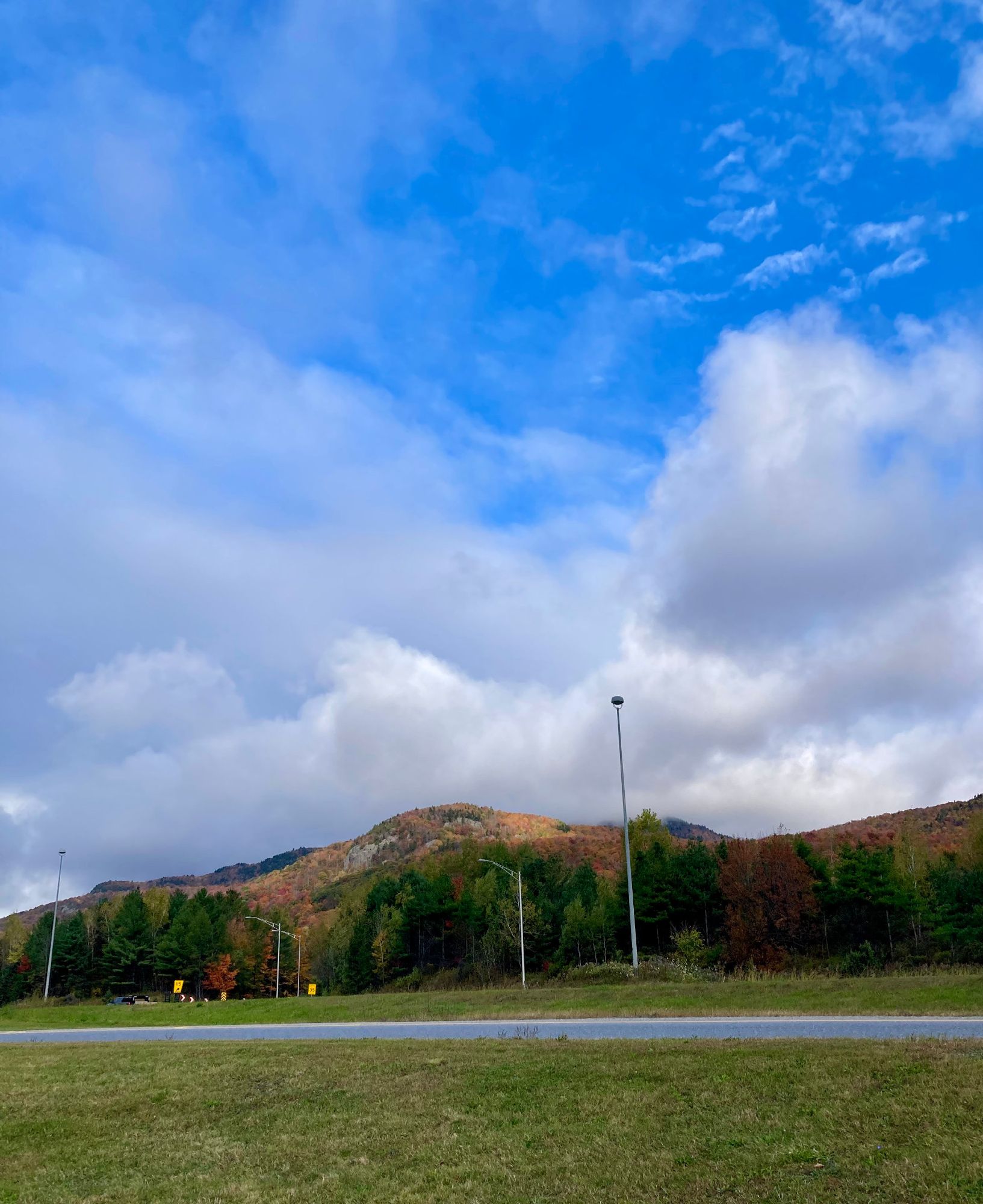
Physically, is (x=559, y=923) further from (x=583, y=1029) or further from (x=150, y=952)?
(x=583, y=1029)

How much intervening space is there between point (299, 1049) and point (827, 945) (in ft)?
187

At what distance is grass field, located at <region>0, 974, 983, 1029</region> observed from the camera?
22.5m

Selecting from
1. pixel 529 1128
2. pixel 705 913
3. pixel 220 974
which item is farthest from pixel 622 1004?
pixel 220 974

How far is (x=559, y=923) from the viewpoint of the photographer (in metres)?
79.6

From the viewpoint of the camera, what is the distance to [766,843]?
7256 cm

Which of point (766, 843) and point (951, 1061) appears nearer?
point (951, 1061)

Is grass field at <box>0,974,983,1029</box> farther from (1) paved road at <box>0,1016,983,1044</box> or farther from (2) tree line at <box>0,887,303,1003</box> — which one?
(2) tree line at <box>0,887,303,1003</box>

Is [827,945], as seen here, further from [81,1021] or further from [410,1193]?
[410,1193]

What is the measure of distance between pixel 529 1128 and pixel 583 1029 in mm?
9198

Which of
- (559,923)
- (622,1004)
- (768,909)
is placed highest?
(768,909)

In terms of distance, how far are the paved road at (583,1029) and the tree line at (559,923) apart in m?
21.1

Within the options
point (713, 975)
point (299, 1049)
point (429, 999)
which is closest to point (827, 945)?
point (713, 975)

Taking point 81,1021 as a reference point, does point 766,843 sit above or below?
above

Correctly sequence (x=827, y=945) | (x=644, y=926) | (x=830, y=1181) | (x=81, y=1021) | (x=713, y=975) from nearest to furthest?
(x=830, y=1181) → (x=713, y=975) → (x=81, y=1021) → (x=827, y=945) → (x=644, y=926)
